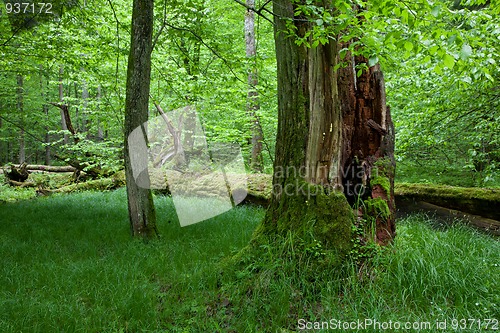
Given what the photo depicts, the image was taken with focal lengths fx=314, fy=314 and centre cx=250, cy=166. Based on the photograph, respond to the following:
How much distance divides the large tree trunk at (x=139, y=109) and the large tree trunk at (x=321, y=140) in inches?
85.4

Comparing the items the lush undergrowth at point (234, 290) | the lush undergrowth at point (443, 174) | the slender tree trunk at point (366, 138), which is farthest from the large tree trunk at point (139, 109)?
the lush undergrowth at point (443, 174)

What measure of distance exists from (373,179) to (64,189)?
12179 mm

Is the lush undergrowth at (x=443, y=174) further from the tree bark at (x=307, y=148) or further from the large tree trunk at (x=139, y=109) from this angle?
the large tree trunk at (x=139, y=109)

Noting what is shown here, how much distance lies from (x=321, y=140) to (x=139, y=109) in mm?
2873

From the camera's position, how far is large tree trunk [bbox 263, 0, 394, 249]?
3527mm

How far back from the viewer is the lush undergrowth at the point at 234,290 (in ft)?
8.47

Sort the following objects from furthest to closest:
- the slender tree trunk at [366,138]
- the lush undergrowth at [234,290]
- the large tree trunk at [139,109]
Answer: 1. the large tree trunk at [139,109]
2. the slender tree trunk at [366,138]
3. the lush undergrowth at [234,290]

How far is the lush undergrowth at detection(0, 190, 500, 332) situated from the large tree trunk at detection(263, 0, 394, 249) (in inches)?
21.6

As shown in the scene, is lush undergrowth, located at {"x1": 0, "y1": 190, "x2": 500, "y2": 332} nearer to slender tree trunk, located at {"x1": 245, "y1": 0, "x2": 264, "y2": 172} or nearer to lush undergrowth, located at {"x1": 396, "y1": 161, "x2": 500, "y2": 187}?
lush undergrowth, located at {"x1": 396, "y1": 161, "x2": 500, "y2": 187}

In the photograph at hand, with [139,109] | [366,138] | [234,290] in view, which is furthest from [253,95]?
[234,290]

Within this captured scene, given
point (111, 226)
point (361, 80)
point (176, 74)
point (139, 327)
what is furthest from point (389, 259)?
point (176, 74)

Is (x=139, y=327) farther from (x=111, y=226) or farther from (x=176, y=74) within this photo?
(x=176, y=74)

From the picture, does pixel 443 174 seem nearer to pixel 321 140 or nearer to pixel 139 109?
pixel 321 140

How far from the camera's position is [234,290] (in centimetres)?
306
